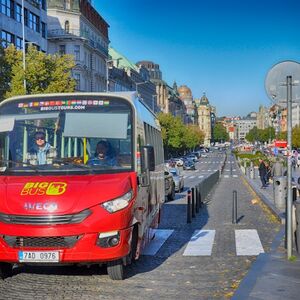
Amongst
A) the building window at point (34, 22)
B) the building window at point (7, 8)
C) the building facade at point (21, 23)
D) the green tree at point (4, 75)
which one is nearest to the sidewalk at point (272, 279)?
the green tree at point (4, 75)

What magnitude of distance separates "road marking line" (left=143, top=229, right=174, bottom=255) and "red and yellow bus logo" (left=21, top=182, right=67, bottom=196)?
342 centimetres

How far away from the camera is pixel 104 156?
7680mm

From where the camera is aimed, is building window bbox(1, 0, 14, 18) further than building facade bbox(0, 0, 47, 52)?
No

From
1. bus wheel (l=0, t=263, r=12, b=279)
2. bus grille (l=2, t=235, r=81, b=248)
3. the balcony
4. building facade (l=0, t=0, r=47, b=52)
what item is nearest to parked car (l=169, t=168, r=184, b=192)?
building facade (l=0, t=0, r=47, b=52)

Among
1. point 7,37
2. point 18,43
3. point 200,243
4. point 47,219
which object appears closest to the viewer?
point 47,219

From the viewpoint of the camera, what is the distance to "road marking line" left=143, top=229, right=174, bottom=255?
10.2 meters

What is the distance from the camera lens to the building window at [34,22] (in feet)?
166

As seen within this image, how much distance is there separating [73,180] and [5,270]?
5.54ft

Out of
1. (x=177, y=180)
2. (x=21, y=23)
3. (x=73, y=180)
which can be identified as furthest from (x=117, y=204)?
(x=21, y=23)

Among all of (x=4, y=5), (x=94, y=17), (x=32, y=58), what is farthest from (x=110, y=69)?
(x=32, y=58)

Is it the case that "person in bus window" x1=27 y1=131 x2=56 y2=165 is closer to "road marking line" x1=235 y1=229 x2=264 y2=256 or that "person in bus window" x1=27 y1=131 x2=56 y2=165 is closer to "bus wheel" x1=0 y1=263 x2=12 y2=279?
"bus wheel" x1=0 y1=263 x2=12 y2=279

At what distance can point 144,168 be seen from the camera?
7.82 m

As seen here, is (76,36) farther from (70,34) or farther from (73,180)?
(73,180)

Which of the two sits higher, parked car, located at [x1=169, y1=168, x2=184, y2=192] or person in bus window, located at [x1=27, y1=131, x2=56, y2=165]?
person in bus window, located at [x1=27, y1=131, x2=56, y2=165]
